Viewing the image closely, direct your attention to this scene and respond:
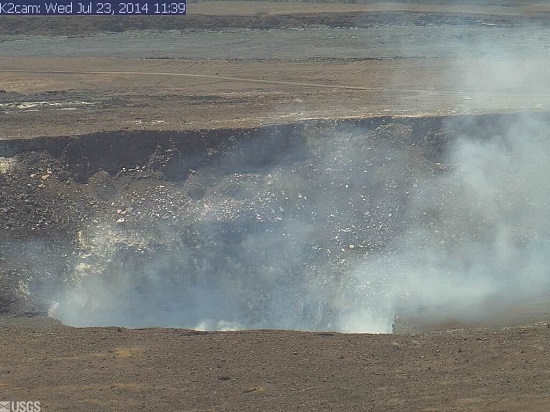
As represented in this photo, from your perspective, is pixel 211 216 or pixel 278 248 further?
pixel 211 216

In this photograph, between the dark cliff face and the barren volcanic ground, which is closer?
the barren volcanic ground

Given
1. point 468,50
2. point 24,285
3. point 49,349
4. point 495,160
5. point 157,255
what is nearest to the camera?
point 49,349

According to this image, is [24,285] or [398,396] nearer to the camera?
[398,396]

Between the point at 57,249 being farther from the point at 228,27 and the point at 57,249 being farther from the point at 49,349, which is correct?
the point at 228,27

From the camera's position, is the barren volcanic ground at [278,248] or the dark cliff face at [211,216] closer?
the barren volcanic ground at [278,248]

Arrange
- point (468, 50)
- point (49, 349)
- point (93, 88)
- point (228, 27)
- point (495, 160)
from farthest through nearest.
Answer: point (228, 27) < point (468, 50) < point (93, 88) < point (495, 160) < point (49, 349)

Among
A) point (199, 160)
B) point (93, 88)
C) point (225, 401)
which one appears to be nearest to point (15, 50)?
point (93, 88)

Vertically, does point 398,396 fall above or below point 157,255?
below

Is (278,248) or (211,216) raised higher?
(211,216)
